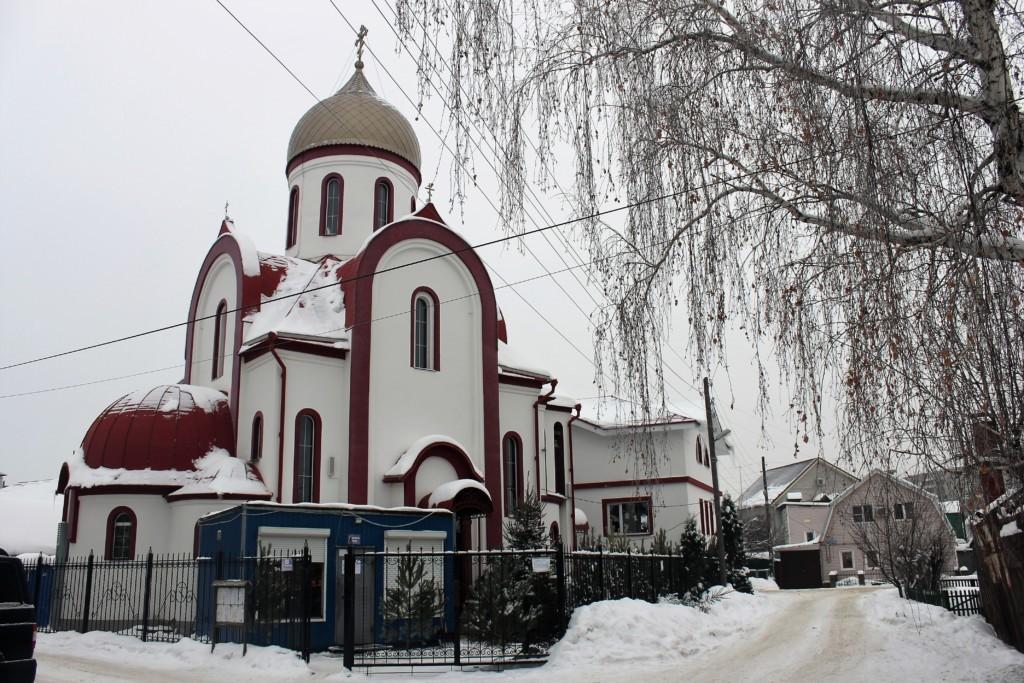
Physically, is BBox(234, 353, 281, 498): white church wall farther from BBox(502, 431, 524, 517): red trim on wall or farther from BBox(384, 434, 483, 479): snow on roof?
BBox(502, 431, 524, 517): red trim on wall

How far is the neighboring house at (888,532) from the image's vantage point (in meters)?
8.16

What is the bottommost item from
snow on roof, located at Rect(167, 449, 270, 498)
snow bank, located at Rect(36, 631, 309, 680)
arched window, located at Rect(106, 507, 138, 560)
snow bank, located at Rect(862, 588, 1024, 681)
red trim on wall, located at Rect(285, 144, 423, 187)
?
snow bank, located at Rect(862, 588, 1024, 681)

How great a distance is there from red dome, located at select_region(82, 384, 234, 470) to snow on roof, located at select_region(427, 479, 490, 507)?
214 inches

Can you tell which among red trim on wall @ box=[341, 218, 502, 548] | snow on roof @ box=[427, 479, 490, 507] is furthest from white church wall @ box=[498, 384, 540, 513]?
snow on roof @ box=[427, 479, 490, 507]

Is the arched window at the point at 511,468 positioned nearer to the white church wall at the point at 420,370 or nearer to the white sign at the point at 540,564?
the white church wall at the point at 420,370

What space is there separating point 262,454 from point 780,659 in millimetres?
12056

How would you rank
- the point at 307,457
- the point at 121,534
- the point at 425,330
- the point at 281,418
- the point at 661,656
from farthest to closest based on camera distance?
the point at 425,330 < the point at 307,457 < the point at 121,534 < the point at 281,418 < the point at 661,656

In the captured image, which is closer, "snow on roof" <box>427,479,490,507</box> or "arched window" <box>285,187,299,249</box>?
"snow on roof" <box>427,479,490,507</box>

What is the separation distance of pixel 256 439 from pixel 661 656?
11259mm

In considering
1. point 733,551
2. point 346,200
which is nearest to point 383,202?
point 346,200

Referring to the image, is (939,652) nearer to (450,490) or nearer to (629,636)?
(629,636)

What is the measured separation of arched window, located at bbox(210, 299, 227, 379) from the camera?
23266 millimetres

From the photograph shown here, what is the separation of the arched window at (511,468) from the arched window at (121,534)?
9.25 metres

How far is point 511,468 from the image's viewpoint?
78.5 feet
